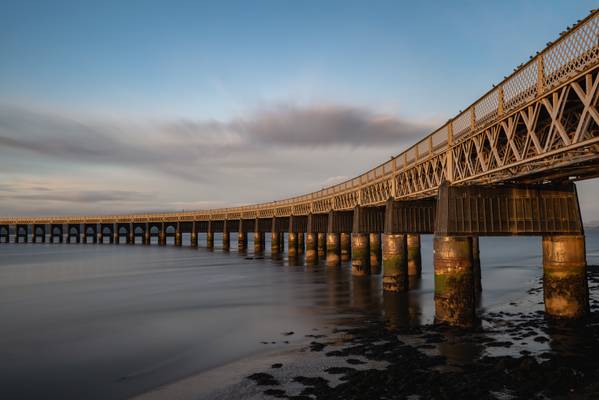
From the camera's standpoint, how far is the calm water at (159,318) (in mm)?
14031

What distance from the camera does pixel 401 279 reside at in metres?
28.8

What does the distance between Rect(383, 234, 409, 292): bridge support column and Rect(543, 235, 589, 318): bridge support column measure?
10.5 meters

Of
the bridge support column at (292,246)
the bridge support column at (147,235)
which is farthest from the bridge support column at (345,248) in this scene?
the bridge support column at (147,235)

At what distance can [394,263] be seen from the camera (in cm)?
2861

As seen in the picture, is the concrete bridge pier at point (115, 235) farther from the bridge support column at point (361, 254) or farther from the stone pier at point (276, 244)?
the bridge support column at point (361, 254)

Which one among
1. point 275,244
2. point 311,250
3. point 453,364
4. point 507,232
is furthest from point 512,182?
point 275,244

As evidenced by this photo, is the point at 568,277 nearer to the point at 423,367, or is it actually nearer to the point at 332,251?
the point at 423,367

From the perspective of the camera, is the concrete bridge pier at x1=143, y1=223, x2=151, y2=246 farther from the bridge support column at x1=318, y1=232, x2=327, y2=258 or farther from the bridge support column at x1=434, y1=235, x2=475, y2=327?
the bridge support column at x1=434, y1=235, x2=475, y2=327

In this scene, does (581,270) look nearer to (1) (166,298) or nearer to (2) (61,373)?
(2) (61,373)

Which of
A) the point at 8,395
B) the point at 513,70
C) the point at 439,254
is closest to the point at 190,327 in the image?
the point at 8,395

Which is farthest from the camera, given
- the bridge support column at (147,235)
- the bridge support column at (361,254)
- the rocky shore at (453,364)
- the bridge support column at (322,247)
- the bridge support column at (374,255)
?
the bridge support column at (147,235)

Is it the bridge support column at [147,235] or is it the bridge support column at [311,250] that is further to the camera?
the bridge support column at [147,235]

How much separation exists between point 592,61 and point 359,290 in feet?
75.6

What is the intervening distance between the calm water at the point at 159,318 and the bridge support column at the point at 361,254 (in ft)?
5.65
